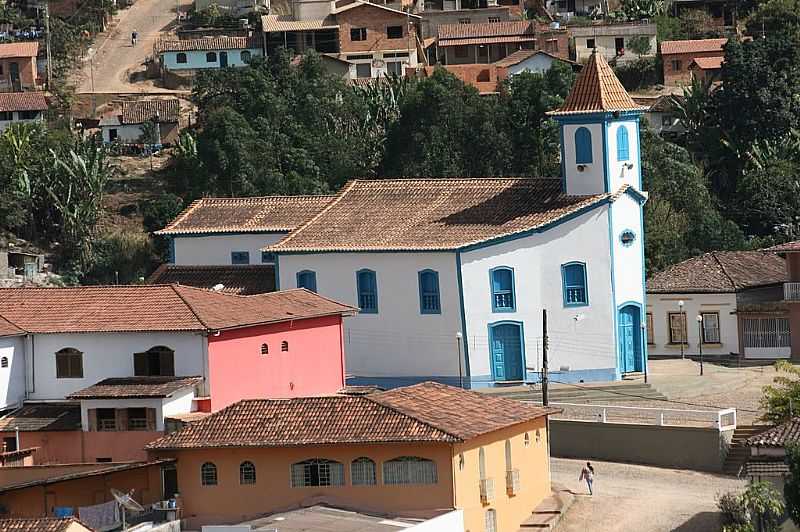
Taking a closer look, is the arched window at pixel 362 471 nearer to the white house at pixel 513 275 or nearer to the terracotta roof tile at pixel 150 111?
the white house at pixel 513 275

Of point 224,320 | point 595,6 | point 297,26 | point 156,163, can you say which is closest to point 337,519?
point 224,320

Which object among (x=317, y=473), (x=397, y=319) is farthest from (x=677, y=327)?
(x=317, y=473)

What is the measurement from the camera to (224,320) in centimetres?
5456

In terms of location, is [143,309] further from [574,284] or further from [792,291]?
[792,291]

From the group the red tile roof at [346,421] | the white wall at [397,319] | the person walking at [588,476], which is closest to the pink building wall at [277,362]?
the white wall at [397,319]

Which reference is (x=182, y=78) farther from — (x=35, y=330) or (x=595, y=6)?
(x=35, y=330)

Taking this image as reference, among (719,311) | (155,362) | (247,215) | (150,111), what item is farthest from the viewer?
(150,111)

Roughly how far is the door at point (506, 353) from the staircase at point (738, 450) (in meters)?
8.52

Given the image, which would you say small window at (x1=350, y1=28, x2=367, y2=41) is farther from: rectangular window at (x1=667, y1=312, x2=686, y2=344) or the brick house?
rectangular window at (x1=667, y1=312, x2=686, y2=344)

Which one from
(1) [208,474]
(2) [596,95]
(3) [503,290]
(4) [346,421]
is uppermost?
(2) [596,95]

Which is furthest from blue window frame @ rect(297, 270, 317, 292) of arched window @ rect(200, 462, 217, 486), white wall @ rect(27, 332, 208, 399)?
arched window @ rect(200, 462, 217, 486)

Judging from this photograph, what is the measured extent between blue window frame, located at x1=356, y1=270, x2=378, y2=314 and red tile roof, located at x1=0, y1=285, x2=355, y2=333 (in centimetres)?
322

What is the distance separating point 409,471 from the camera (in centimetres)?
4759

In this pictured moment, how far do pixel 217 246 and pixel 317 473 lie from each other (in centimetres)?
2129
